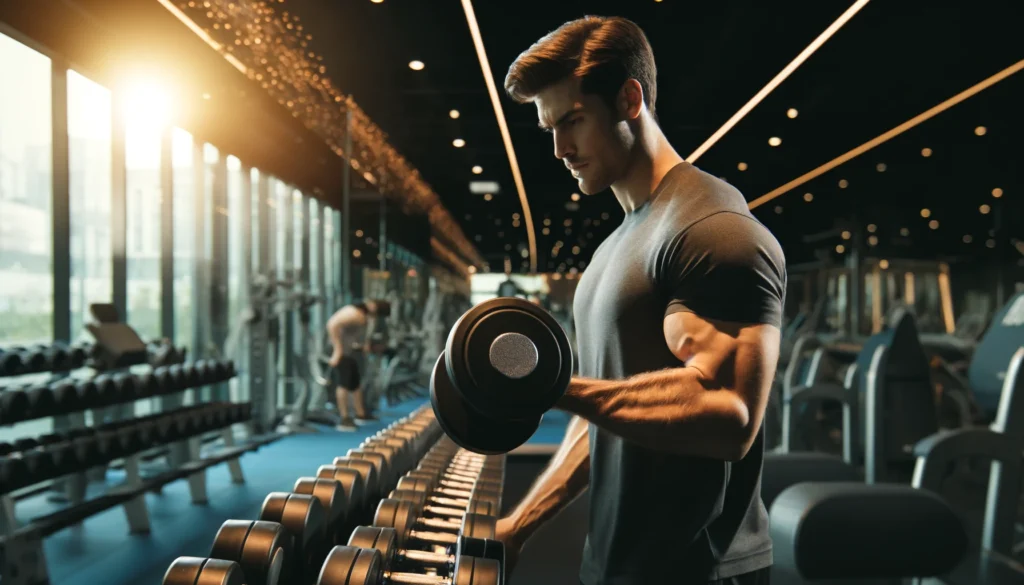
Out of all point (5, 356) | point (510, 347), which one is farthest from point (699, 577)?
point (5, 356)

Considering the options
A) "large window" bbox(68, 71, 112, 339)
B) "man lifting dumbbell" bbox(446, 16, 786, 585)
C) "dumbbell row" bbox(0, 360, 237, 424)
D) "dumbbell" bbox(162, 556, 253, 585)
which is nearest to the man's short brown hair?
"man lifting dumbbell" bbox(446, 16, 786, 585)

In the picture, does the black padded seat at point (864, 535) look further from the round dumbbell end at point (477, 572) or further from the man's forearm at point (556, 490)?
the round dumbbell end at point (477, 572)

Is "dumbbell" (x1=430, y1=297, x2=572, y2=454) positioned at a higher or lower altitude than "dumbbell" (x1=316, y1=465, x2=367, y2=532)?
higher

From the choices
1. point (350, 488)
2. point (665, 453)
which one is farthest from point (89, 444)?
point (665, 453)

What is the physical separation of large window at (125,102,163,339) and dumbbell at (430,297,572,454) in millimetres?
5128

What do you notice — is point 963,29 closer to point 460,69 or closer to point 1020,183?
point 460,69

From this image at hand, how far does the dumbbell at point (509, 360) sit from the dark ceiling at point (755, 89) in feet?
8.82

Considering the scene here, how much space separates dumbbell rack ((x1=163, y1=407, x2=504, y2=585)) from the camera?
113 centimetres

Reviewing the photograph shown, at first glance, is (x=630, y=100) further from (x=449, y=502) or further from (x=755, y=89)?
(x=755, y=89)

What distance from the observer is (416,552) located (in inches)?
65.4

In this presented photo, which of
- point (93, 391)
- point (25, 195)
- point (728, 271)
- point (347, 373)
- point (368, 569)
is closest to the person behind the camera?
point (728, 271)

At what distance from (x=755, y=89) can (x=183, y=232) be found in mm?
4564

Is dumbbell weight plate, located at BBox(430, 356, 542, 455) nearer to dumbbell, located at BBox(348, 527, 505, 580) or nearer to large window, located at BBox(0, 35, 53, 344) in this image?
dumbbell, located at BBox(348, 527, 505, 580)

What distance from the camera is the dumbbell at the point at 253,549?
4.14 feet
